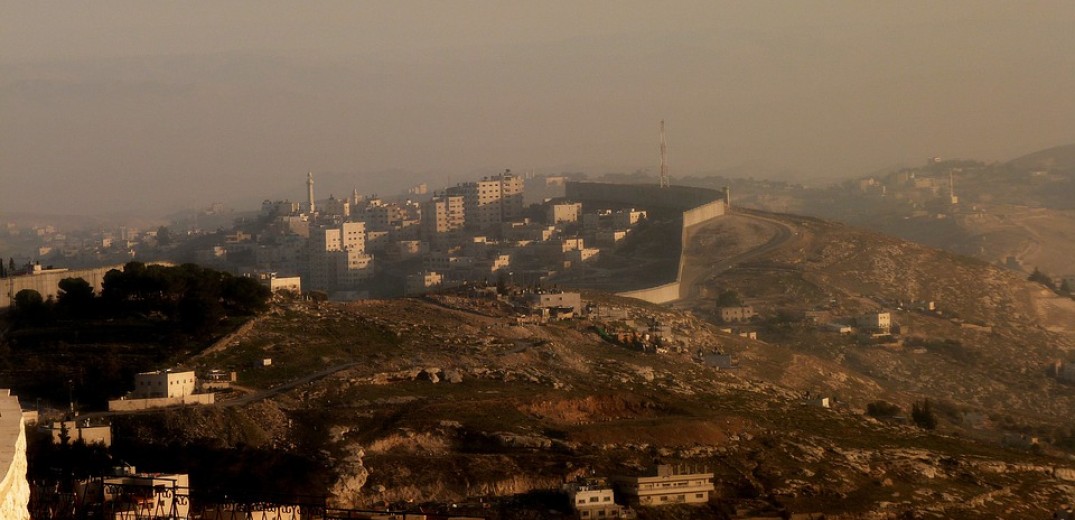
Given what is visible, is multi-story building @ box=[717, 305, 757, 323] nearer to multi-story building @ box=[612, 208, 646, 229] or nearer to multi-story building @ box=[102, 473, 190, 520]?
multi-story building @ box=[612, 208, 646, 229]

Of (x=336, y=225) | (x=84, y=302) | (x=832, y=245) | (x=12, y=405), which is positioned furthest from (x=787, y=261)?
(x=12, y=405)

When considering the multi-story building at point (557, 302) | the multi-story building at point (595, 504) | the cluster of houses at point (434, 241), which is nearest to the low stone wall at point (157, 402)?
the multi-story building at point (595, 504)

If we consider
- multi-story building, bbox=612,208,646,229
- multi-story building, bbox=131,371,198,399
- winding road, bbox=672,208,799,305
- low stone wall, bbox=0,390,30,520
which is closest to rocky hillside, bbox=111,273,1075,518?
multi-story building, bbox=131,371,198,399

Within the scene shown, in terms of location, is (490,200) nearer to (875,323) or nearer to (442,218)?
(442,218)

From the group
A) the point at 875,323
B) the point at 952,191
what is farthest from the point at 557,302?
the point at 952,191

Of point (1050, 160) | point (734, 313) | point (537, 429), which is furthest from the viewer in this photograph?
point (1050, 160)
